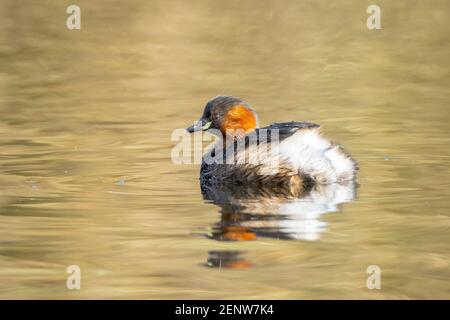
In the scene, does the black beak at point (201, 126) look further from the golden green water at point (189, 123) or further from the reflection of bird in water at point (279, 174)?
the golden green water at point (189, 123)

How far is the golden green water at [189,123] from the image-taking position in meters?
6.43

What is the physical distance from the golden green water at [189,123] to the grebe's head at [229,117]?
0.53m

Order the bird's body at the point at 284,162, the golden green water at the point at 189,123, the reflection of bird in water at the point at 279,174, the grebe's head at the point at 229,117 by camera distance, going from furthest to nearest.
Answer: the grebe's head at the point at 229,117, the bird's body at the point at 284,162, the reflection of bird in water at the point at 279,174, the golden green water at the point at 189,123

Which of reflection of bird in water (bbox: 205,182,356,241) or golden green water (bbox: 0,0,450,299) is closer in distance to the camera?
golden green water (bbox: 0,0,450,299)

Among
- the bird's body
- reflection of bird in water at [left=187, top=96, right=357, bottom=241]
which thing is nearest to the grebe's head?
reflection of bird in water at [left=187, top=96, right=357, bottom=241]

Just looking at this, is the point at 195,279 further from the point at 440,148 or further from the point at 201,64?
the point at 201,64

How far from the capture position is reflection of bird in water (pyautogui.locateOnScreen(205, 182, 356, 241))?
7.21 m

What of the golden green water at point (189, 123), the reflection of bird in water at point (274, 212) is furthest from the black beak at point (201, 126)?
the reflection of bird in water at point (274, 212)

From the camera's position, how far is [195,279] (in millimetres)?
6258

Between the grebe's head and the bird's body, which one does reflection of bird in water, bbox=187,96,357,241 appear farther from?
the grebe's head

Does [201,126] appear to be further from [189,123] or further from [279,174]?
[189,123]

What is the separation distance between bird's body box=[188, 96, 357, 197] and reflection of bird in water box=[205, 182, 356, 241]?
0.33 feet

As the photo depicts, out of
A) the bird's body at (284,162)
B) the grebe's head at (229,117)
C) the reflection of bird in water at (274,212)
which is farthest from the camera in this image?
the grebe's head at (229,117)

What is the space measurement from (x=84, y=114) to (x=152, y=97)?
1.40m
